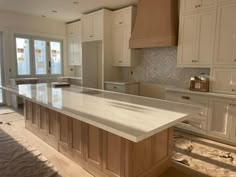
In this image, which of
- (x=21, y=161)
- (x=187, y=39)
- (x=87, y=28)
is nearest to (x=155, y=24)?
(x=187, y=39)

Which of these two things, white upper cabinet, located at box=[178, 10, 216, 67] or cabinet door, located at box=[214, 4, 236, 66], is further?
white upper cabinet, located at box=[178, 10, 216, 67]

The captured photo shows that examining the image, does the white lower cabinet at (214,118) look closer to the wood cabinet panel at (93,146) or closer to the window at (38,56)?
the wood cabinet panel at (93,146)

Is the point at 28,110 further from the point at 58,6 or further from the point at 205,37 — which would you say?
the point at 205,37

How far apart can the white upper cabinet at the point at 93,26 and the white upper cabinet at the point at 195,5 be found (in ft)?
7.12

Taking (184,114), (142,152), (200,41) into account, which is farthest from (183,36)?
(142,152)

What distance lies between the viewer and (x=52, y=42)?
259 inches

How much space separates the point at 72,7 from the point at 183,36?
10.0 ft

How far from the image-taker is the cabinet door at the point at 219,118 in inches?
121

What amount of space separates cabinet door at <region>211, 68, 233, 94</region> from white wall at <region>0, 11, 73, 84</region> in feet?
17.5

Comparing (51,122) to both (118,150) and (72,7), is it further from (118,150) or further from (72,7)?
(72,7)

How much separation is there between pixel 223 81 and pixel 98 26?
3.37m

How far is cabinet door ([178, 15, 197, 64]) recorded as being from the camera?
349 centimetres

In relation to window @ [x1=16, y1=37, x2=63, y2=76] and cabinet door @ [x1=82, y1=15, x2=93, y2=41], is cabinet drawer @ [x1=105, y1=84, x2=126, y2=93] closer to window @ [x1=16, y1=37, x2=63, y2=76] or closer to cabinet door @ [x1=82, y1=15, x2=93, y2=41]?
A: cabinet door @ [x1=82, y1=15, x2=93, y2=41]

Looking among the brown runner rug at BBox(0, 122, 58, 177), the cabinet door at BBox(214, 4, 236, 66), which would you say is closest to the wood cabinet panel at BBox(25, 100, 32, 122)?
the brown runner rug at BBox(0, 122, 58, 177)
